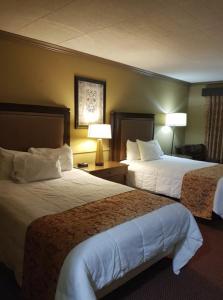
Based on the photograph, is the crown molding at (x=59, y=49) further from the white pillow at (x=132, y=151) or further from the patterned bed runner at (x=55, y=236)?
the patterned bed runner at (x=55, y=236)

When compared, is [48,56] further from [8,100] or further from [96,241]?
[96,241]

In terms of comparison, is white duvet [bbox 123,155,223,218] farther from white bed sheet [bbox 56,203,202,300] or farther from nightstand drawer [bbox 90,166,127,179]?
white bed sheet [bbox 56,203,202,300]

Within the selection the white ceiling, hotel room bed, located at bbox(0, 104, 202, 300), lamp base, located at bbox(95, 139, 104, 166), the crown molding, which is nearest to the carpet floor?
hotel room bed, located at bbox(0, 104, 202, 300)

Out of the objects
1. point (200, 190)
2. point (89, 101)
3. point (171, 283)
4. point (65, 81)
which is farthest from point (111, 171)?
point (171, 283)

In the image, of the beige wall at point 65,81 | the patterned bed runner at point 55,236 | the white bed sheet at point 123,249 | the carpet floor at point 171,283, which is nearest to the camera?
the white bed sheet at point 123,249

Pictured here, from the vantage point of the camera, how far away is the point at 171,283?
6.66 ft

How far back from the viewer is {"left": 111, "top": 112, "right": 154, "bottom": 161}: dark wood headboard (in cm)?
419

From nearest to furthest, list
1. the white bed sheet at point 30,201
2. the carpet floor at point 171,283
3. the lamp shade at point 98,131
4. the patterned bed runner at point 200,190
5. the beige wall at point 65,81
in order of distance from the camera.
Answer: the white bed sheet at point 30,201 < the carpet floor at point 171,283 < the beige wall at point 65,81 < the patterned bed runner at point 200,190 < the lamp shade at point 98,131

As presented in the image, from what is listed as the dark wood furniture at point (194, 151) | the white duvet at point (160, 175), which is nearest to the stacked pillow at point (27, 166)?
the white duvet at point (160, 175)

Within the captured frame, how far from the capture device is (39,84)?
3188 mm

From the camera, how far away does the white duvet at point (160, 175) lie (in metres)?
3.47

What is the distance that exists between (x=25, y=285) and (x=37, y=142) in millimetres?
1850

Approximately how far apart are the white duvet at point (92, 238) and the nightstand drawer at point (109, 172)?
0.68 m

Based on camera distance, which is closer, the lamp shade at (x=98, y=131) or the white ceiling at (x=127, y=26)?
the white ceiling at (x=127, y=26)
